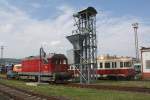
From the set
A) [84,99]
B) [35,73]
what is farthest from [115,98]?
[35,73]

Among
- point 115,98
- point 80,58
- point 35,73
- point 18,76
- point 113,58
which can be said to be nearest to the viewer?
point 115,98

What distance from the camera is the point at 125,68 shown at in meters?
47.0

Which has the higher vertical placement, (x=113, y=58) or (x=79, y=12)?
(x=79, y=12)

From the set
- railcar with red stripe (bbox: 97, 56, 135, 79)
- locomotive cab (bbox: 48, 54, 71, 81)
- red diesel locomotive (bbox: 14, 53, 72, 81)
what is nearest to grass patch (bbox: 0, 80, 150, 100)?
locomotive cab (bbox: 48, 54, 71, 81)

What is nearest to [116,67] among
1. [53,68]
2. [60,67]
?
[60,67]

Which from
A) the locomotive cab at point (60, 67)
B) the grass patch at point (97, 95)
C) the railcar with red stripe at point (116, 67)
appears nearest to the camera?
the grass patch at point (97, 95)

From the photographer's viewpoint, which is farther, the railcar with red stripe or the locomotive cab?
the railcar with red stripe

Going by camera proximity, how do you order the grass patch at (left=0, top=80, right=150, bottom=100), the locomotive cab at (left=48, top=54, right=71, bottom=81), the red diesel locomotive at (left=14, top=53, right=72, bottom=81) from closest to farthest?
1. the grass patch at (left=0, top=80, right=150, bottom=100)
2. the locomotive cab at (left=48, top=54, right=71, bottom=81)
3. the red diesel locomotive at (left=14, top=53, right=72, bottom=81)

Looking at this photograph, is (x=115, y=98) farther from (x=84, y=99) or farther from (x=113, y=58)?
(x=113, y=58)

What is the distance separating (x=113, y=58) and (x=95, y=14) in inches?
388

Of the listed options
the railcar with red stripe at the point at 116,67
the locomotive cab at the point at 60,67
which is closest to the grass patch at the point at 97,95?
the locomotive cab at the point at 60,67

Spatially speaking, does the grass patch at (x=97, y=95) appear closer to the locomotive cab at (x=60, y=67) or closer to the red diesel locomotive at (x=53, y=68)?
the locomotive cab at (x=60, y=67)

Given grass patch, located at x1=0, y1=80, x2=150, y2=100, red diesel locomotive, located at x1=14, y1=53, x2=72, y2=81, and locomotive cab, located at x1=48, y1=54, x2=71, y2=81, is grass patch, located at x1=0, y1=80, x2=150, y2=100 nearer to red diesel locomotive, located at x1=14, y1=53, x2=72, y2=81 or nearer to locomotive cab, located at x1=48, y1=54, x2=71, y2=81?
locomotive cab, located at x1=48, y1=54, x2=71, y2=81

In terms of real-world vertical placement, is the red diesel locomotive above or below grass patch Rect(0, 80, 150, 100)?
above
